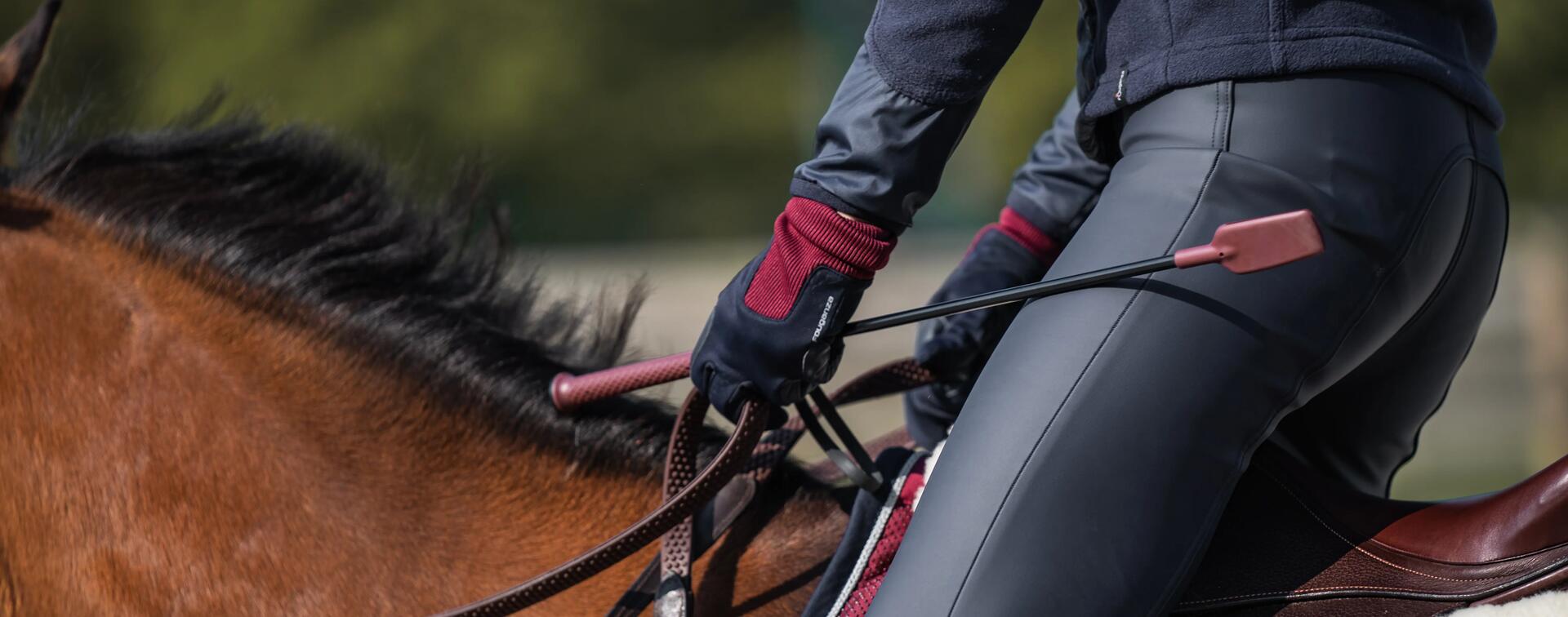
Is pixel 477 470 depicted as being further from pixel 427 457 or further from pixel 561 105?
pixel 561 105

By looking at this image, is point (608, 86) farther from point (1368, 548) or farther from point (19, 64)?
point (1368, 548)

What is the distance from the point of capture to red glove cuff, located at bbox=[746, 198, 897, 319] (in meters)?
1.55

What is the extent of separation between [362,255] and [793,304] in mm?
816

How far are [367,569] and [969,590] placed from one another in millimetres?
872

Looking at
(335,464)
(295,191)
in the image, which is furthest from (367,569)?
(295,191)

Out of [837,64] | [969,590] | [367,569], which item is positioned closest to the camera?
[969,590]

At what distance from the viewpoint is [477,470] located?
1945mm

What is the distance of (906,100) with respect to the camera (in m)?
1.51

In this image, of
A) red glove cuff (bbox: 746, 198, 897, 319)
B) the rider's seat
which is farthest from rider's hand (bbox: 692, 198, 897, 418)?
the rider's seat

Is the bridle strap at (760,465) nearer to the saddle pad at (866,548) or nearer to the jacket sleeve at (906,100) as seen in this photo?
the saddle pad at (866,548)

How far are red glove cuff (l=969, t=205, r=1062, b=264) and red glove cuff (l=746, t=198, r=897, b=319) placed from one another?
2.33ft

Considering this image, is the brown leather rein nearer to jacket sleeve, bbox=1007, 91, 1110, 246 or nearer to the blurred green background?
jacket sleeve, bbox=1007, 91, 1110, 246

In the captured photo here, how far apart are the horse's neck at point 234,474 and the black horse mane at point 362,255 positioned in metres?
0.05

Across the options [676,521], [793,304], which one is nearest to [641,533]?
[676,521]
